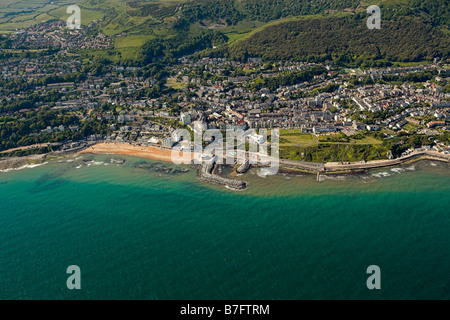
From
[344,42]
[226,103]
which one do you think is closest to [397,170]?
[226,103]

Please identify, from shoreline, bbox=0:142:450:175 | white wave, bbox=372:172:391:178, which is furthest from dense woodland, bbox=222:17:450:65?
white wave, bbox=372:172:391:178

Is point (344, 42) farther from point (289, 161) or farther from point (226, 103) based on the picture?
point (289, 161)

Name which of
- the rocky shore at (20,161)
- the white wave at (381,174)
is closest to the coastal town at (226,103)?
the rocky shore at (20,161)

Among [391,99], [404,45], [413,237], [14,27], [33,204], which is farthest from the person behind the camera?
[14,27]

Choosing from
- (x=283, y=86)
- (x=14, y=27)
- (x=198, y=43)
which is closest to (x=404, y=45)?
(x=283, y=86)

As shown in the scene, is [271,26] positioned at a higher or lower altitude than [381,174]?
higher

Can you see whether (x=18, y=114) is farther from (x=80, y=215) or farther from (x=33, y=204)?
(x=80, y=215)

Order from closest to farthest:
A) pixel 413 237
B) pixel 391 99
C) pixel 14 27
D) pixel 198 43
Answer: pixel 413 237
pixel 391 99
pixel 198 43
pixel 14 27

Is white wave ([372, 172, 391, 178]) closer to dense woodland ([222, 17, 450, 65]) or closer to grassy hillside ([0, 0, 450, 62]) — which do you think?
dense woodland ([222, 17, 450, 65])
